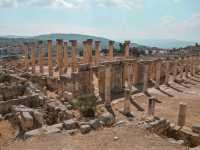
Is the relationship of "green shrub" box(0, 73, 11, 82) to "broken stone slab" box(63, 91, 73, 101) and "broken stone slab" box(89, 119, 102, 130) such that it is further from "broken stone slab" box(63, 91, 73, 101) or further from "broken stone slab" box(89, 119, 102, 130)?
"broken stone slab" box(89, 119, 102, 130)

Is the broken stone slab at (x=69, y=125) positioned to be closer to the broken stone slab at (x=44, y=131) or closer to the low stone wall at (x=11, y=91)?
the broken stone slab at (x=44, y=131)

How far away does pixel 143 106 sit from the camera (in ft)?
71.5

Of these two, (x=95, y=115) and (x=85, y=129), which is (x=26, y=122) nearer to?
(x=85, y=129)

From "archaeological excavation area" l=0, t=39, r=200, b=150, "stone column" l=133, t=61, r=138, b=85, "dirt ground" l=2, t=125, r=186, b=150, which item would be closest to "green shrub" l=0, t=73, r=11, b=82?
"archaeological excavation area" l=0, t=39, r=200, b=150

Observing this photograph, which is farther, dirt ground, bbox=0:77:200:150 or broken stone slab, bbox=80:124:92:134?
broken stone slab, bbox=80:124:92:134

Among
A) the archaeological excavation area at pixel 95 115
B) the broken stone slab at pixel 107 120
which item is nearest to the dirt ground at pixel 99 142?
the archaeological excavation area at pixel 95 115

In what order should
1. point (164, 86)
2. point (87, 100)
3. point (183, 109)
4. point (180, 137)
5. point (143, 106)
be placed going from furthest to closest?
1. point (164, 86)
2. point (143, 106)
3. point (87, 100)
4. point (183, 109)
5. point (180, 137)

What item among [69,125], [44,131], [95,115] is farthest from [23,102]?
[69,125]

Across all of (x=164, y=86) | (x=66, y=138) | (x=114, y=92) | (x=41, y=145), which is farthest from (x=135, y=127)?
(x=164, y=86)

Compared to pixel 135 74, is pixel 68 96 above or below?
below

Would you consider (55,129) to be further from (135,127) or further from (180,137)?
(180,137)

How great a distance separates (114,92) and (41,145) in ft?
54.6

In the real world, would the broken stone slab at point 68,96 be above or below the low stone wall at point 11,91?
below

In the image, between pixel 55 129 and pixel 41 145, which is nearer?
pixel 41 145
